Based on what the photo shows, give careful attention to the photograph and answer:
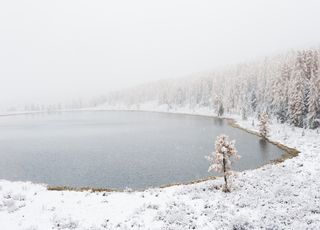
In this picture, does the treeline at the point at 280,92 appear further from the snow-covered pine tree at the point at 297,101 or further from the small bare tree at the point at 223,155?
the small bare tree at the point at 223,155

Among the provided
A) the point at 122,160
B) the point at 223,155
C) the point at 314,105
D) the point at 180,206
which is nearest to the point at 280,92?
the point at 314,105

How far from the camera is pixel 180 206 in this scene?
25750 millimetres

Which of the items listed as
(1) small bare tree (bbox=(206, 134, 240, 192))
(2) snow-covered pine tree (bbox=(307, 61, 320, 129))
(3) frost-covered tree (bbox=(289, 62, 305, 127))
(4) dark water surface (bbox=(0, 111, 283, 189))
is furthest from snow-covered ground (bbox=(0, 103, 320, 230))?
(3) frost-covered tree (bbox=(289, 62, 305, 127))

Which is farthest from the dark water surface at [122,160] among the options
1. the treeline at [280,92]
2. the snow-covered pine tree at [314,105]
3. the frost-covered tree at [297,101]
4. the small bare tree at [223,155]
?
the treeline at [280,92]

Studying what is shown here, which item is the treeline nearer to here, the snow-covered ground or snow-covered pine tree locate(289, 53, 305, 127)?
snow-covered pine tree locate(289, 53, 305, 127)

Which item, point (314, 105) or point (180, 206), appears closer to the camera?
point (180, 206)

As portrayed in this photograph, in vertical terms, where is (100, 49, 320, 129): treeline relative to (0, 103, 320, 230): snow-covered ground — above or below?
above

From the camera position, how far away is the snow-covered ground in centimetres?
2197

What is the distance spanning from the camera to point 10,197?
2900cm

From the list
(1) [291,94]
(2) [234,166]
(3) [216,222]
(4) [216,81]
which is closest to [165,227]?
(3) [216,222]

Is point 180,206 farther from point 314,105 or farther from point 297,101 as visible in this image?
point 297,101

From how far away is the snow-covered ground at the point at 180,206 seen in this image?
72.1 feet

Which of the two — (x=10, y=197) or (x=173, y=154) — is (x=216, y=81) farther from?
(x=10, y=197)

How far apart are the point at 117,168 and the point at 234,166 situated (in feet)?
62.8
